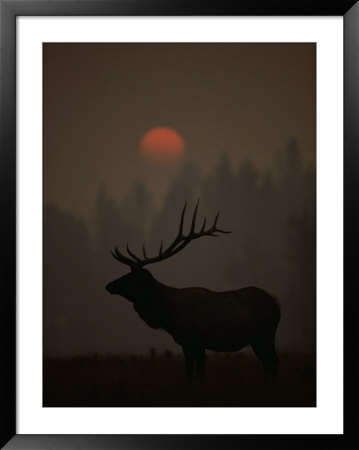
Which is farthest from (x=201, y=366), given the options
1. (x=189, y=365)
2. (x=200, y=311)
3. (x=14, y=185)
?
(x=14, y=185)

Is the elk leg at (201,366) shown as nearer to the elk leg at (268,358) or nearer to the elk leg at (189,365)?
the elk leg at (189,365)

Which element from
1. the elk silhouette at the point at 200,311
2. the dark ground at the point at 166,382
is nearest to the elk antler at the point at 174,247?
the elk silhouette at the point at 200,311

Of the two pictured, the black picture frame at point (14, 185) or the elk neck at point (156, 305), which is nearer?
the black picture frame at point (14, 185)

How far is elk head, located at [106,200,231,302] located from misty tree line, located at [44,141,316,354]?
21 mm

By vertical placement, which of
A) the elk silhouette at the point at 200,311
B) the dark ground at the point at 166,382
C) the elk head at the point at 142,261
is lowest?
the dark ground at the point at 166,382

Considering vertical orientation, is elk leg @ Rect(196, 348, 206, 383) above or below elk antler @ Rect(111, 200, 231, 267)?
below

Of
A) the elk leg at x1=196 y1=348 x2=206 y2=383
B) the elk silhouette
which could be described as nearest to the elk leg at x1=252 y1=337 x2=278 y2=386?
the elk silhouette

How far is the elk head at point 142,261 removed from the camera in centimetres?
215

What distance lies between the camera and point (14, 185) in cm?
213

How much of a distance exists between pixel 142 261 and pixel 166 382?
44 cm

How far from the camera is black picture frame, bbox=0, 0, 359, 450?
6.86ft

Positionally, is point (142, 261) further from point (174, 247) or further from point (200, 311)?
point (200, 311)

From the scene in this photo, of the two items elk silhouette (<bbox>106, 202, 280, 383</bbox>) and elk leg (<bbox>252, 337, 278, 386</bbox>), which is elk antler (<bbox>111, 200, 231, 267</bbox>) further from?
elk leg (<bbox>252, 337, 278, 386</bbox>)

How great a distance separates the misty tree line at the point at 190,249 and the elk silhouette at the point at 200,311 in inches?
1.1
